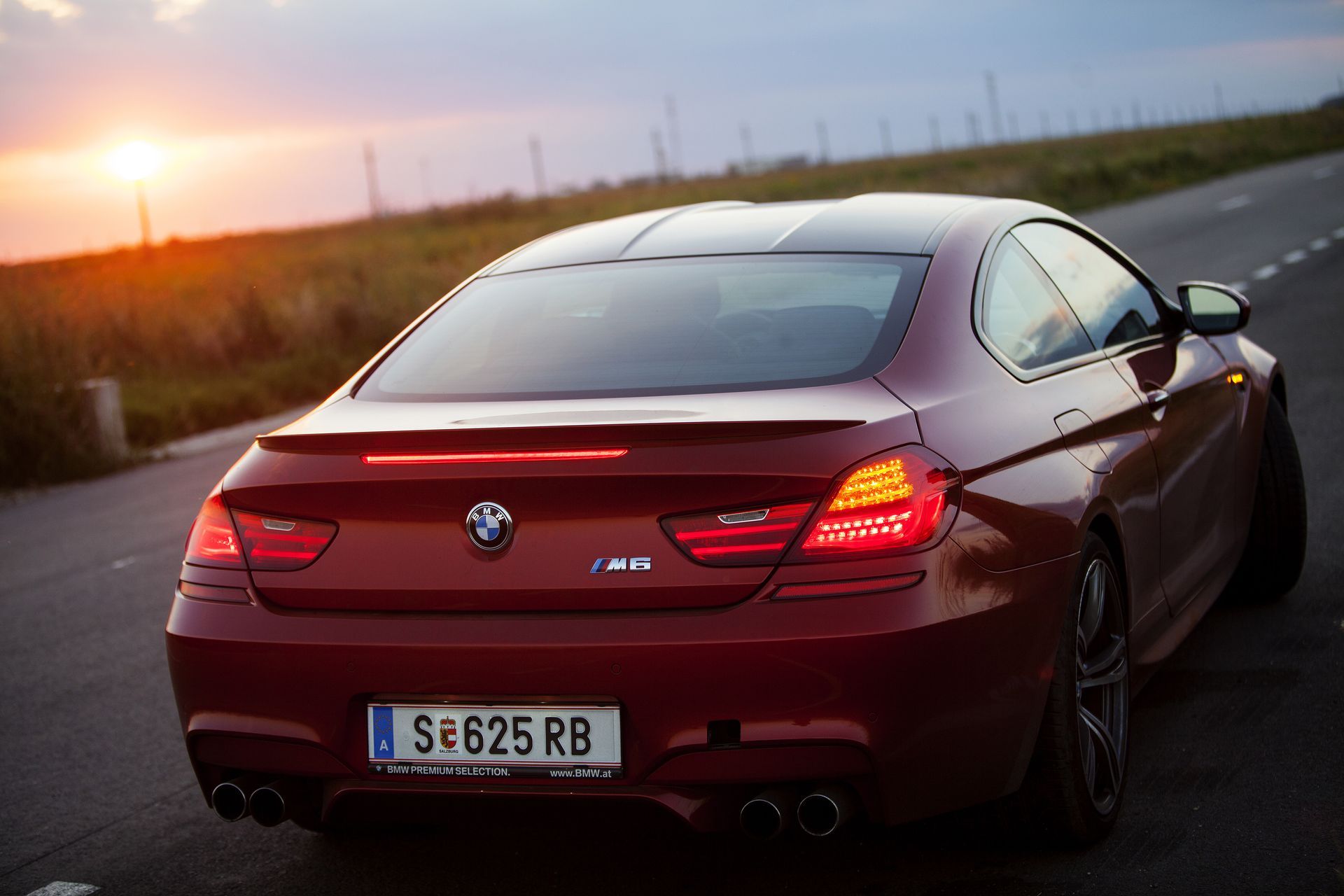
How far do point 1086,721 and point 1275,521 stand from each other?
2209 mm

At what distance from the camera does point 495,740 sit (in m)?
2.94

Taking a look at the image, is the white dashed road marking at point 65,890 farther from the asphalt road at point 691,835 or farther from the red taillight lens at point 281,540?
the red taillight lens at point 281,540

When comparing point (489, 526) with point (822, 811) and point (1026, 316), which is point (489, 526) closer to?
point (822, 811)

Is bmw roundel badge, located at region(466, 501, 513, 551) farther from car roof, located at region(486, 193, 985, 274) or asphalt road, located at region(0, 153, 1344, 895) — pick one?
car roof, located at region(486, 193, 985, 274)

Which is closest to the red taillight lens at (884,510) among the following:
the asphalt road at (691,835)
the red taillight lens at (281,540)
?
the asphalt road at (691,835)

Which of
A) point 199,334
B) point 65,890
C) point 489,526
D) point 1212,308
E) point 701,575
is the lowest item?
point 65,890

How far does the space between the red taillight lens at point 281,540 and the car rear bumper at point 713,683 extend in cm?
8

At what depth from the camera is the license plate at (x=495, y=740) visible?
289 centimetres

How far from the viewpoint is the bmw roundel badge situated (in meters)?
2.93

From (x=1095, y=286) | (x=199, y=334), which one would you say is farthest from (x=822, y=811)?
(x=199, y=334)

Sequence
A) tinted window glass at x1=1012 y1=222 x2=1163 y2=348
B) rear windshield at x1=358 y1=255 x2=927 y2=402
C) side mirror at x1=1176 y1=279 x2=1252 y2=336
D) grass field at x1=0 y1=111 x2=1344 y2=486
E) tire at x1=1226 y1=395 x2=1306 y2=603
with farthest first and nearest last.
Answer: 1. grass field at x1=0 y1=111 x2=1344 y2=486
2. tire at x1=1226 y1=395 x2=1306 y2=603
3. side mirror at x1=1176 y1=279 x2=1252 y2=336
4. tinted window glass at x1=1012 y1=222 x2=1163 y2=348
5. rear windshield at x1=358 y1=255 x2=927 y2=402

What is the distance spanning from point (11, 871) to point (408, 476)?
1.81 metres

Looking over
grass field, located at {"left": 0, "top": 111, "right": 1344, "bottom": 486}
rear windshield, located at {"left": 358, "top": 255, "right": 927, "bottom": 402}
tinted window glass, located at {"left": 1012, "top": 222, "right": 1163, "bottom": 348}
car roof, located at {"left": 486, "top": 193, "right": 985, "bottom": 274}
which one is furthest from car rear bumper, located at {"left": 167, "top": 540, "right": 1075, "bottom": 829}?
grass field, located at {"left": 0, "top": 111, "right": 1344, "bottom": 486}

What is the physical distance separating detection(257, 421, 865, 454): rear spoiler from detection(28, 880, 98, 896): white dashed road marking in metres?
1.39
